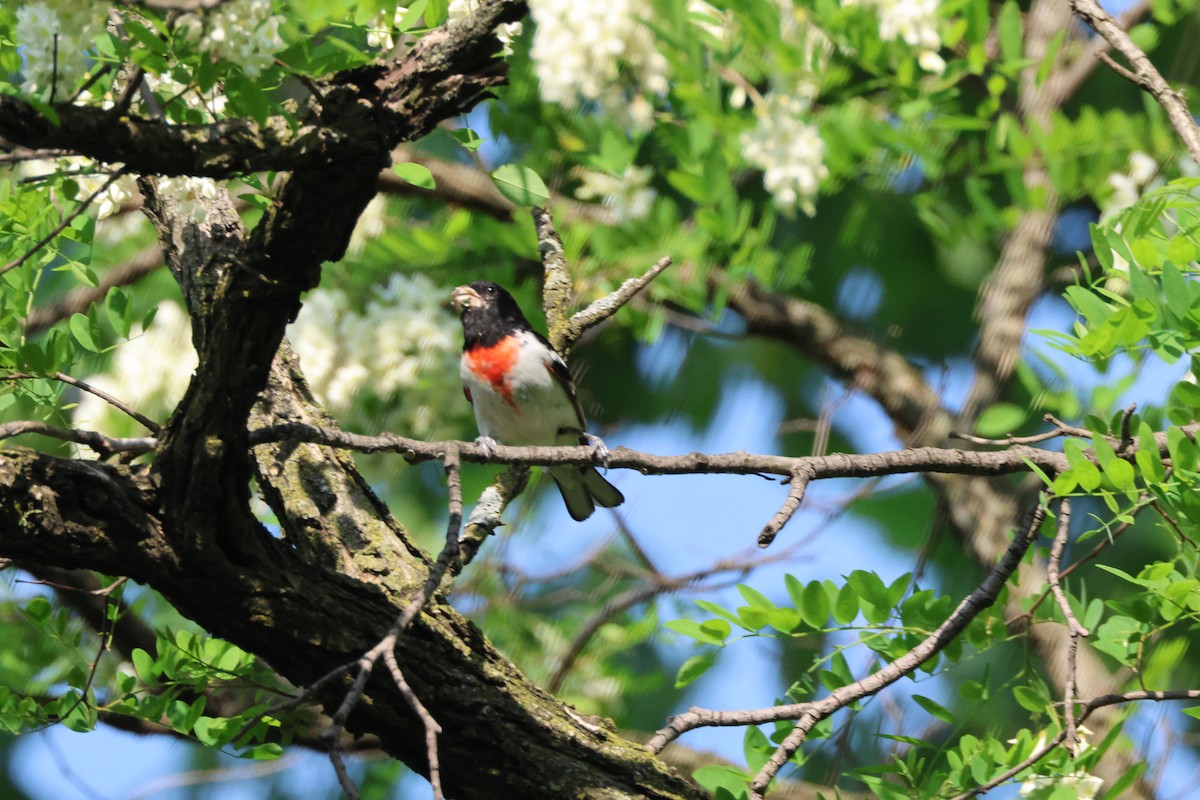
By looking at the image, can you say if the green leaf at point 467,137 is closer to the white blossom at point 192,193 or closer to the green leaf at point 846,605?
the white blossom at point 192,193

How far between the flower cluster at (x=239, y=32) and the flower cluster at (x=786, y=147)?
346 centimetres

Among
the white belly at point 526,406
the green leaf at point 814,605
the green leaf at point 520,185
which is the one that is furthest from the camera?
the white belly at point 526,406

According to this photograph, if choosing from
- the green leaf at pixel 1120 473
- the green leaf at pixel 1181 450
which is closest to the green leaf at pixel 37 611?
the green leaf at pixel 1120 473

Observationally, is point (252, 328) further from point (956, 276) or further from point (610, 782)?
point (956, 276)

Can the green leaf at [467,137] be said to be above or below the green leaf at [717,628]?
above

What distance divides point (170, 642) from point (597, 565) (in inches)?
91.8

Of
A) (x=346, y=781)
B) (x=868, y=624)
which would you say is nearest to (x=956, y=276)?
(x=868, y=624)

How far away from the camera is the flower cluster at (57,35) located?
1.72m

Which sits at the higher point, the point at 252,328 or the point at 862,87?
the point at 862,87

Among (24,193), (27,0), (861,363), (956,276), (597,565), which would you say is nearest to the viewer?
(27,0)

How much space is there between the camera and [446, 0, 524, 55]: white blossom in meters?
2.07

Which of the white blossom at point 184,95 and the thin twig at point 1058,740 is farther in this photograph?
the thin twig at point 1058,740

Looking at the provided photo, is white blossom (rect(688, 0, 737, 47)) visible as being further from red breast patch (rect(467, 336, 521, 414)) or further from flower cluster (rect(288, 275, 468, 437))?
flower cluster (rect(288, 275, 468, 437))

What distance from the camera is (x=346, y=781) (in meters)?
1.77
